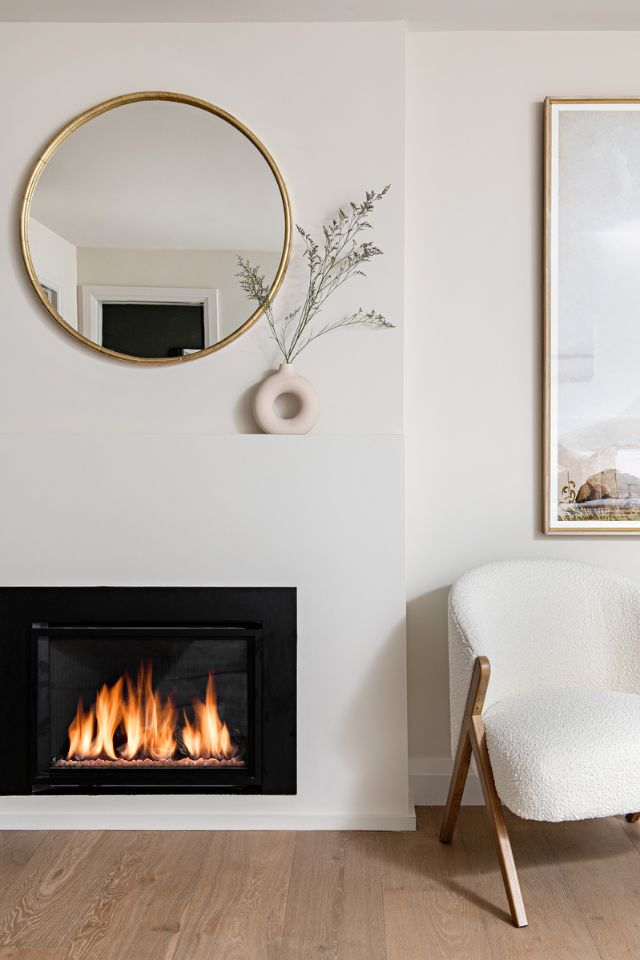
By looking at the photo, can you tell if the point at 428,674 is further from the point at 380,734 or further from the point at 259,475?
the point at 259,475

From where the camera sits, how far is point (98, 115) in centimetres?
250

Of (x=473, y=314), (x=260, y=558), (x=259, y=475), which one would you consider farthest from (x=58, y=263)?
(x=473, y=314)

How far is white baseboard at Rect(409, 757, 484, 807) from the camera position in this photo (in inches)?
104

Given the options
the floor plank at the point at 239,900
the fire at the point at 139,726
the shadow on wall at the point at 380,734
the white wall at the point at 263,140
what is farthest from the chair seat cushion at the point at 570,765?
the white wall at the point at 263,140

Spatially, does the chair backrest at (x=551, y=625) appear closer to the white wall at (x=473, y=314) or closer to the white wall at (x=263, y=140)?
the white wall at (x=473, y=314)

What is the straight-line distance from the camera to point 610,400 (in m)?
2.66

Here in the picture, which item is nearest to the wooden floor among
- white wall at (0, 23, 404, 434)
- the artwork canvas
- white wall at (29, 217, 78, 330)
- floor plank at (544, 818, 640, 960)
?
floor plank at (544, 818, 640, 960)

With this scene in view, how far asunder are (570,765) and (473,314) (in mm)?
1411

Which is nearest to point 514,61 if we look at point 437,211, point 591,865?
point 437,211

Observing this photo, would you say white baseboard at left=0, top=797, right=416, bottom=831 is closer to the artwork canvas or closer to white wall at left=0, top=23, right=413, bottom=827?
white wall at left=0, top=23, right=413, bottom=827

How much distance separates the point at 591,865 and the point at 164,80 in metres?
2.50

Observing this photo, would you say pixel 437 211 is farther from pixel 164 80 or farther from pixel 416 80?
pixel 164 80

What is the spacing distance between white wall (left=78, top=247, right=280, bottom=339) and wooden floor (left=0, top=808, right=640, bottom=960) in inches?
58.4

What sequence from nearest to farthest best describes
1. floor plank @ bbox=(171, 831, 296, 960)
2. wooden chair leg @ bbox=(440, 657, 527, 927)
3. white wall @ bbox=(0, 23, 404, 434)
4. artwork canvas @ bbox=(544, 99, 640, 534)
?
1. floor plank @ bbox=(171, 831, 296, 960)
2. wooden chair leg @ bbox=(440, 657, 527, 927)
3. white wall @ bbox=(0, 23, 404, 434)
4. artwork canvas @ bbox=(544, 99, 640, 534)
